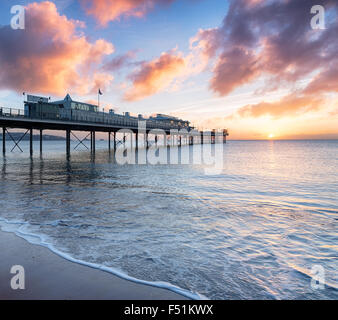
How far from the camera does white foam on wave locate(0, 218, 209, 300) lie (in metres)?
3.78

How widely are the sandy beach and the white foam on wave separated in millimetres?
97

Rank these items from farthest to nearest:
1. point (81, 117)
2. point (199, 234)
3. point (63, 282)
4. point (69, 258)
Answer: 1. point (81, 117)
2. point (199, 234)
3. point (69, 258)
4. point (63, 282)

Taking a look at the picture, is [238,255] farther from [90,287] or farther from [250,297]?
[90,287]

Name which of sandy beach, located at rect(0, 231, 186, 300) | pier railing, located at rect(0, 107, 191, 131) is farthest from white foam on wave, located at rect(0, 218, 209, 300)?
pier railing, located at rect(0, 107, 191, 131)

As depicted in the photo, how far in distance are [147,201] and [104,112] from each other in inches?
1945

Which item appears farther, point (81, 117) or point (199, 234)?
point (81, 117)

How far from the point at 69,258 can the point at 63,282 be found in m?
0.99

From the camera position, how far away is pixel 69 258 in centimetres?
485

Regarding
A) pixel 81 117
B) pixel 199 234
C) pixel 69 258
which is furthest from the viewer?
pixel 81 117

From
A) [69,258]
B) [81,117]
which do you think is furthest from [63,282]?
[81,117]

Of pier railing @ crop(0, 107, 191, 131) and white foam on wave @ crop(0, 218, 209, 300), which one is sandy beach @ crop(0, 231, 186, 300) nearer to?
white foam on wave @ crop(0, 218, 209, 300)

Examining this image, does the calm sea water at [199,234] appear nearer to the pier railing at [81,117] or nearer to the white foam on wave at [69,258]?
the white foam on wave at [69,258]

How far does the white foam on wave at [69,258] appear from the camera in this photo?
3.78 metres

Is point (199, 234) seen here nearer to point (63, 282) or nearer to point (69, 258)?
point (69, 258)
